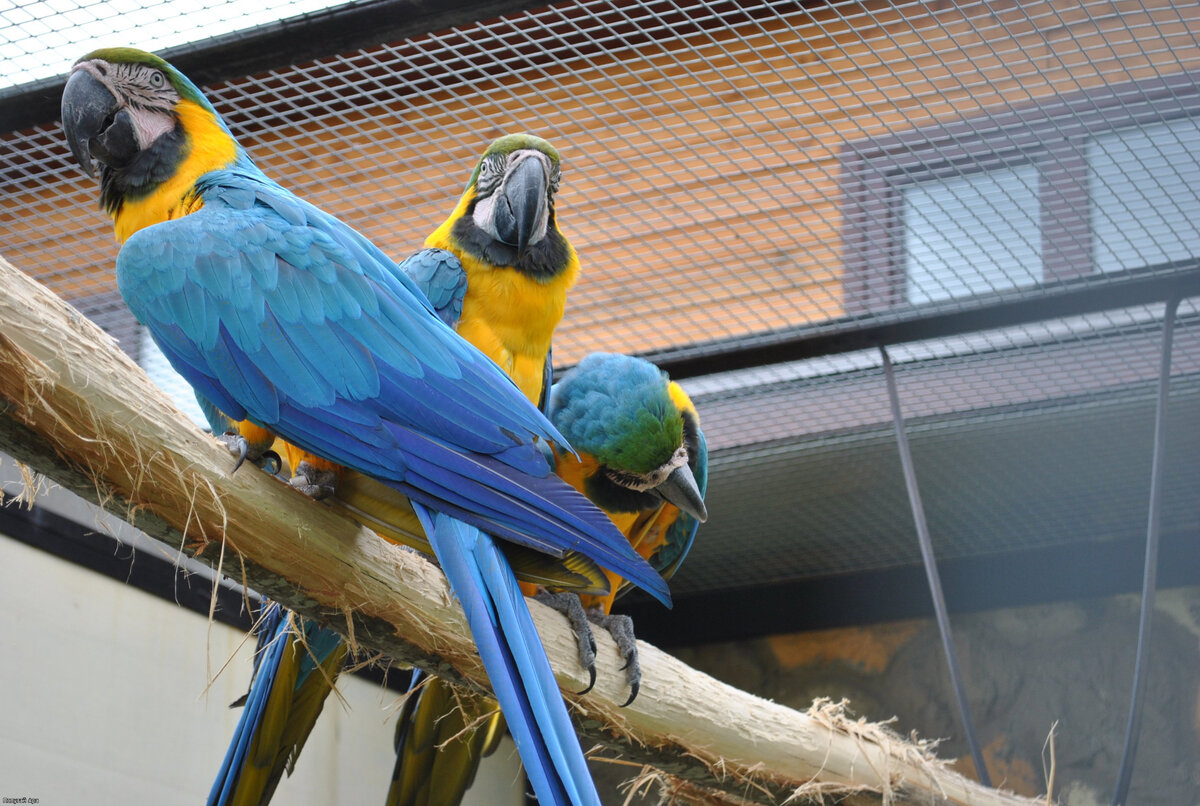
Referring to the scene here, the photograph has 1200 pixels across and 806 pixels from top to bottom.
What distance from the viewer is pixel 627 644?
217 centimetres

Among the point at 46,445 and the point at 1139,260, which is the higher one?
the point at 46,445

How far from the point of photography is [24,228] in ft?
9.10

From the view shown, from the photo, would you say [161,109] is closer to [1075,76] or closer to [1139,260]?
[1075,76]

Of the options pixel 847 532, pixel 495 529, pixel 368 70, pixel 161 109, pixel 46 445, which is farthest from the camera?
pixel 847 532

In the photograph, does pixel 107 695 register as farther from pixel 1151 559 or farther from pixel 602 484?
pixel 1151 559

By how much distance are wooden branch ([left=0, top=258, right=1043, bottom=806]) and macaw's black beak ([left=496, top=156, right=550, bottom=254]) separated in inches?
31.5

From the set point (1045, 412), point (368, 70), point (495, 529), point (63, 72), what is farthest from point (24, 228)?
point (1045, 412)

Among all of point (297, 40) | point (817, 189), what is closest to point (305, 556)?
point (297, 40)

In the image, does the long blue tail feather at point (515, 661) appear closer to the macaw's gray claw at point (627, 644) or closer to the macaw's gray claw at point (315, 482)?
the macaw's gray claw at point (315, 482)

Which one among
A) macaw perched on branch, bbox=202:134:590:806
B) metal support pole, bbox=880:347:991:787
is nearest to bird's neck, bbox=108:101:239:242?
macaw perched on branch, bbox=202:134:590:806

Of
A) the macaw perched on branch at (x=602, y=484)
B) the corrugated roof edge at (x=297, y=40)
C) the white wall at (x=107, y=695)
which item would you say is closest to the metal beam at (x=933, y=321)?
the macaw perched on branch at (x=602, y=484)

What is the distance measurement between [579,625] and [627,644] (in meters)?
0.13

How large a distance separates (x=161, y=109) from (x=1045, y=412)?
259 cm

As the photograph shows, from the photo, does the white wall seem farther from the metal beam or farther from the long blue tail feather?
the metal beam
